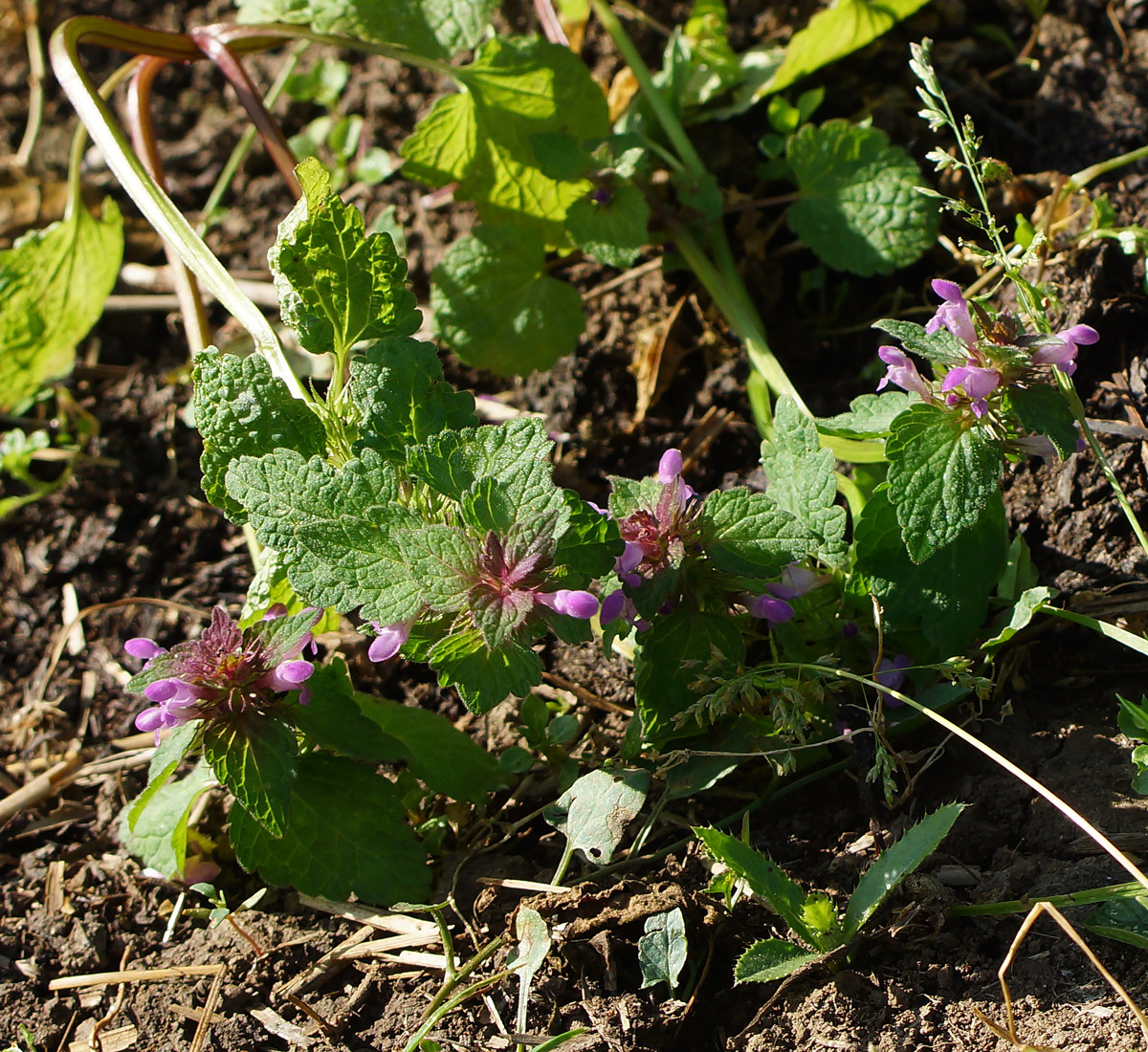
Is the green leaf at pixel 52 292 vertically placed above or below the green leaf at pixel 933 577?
above

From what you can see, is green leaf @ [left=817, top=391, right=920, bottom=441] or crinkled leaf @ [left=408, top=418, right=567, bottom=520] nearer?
crinkled leaf @ [left=408, top=418, right=567, bottom=520]

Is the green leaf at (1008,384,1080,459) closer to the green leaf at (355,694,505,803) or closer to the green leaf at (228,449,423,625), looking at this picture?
the green leaf at (228,449,423,625)

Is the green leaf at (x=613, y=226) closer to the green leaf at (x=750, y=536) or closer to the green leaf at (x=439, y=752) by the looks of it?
the green leaf at (x=750, y=536)

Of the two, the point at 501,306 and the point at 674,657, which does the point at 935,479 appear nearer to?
the point at 674,657

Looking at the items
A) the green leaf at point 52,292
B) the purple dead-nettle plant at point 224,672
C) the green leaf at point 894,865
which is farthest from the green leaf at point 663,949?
the green leaf at point 52,292

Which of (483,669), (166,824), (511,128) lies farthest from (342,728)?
(511,128)

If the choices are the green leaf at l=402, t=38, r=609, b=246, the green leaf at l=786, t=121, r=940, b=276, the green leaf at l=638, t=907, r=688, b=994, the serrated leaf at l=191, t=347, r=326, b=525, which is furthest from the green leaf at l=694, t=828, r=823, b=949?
the green leaf at l=402, t=38, r=609, b=246

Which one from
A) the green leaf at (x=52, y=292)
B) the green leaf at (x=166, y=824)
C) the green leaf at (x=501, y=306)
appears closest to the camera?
the green leaf at (x=166, y=824)
